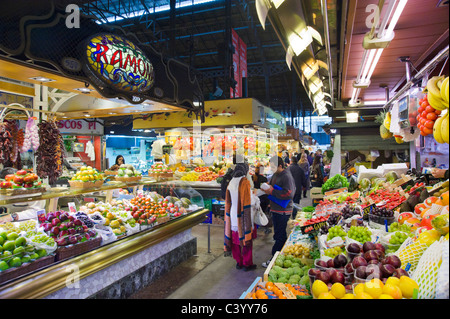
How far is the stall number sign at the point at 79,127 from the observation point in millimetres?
13039

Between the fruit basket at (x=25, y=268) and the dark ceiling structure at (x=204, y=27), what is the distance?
109 inches

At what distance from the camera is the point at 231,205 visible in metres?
5.06

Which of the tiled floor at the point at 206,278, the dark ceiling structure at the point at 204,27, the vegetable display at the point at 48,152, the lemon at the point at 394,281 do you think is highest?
the dark ceiling structure at the point at 204,27

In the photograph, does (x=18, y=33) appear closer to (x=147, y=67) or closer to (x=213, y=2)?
(x=147, y=67)

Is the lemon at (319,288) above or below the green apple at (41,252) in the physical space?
above

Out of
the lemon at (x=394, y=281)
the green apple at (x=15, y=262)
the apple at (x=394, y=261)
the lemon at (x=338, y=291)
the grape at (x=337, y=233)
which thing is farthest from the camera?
the grape at (x=337, y=233)

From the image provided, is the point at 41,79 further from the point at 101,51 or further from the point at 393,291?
the point at 393,291

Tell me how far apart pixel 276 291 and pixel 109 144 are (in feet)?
54.1

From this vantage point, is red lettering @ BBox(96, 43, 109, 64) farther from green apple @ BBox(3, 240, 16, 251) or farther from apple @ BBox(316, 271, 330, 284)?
apple @ BBox(316, 271, 330, 284)

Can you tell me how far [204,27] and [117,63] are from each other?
11636mm

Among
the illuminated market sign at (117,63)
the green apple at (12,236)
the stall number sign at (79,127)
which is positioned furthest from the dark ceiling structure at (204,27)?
the stall number sign at (79,127)

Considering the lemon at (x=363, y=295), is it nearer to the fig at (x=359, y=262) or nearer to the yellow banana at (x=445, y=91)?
the fig at (x=359, y=262)

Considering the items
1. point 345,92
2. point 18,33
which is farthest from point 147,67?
point 345,92

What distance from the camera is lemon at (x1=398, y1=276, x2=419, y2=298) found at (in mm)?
1564
